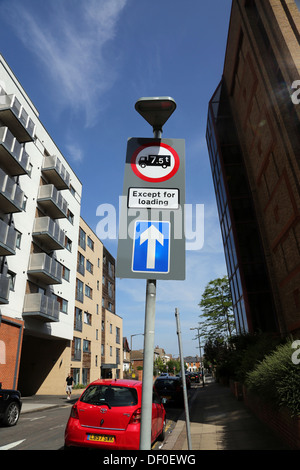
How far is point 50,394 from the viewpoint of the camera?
1056 inches

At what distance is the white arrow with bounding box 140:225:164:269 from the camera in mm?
2496

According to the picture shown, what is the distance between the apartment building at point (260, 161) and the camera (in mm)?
15398

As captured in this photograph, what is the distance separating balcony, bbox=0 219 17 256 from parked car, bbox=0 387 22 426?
33.4 ft

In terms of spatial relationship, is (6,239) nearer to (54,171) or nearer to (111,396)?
(54,171)

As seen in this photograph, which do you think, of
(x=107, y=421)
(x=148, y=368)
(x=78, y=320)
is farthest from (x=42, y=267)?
(x=148, y=368)

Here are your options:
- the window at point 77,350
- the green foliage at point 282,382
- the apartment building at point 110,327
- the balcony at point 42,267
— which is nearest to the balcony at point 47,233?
the balcony at point 42,267

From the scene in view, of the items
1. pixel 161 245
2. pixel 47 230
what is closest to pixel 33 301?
pixel 47 230

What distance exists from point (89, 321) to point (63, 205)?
1556cm

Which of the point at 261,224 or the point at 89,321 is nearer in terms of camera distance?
the point at 261,224

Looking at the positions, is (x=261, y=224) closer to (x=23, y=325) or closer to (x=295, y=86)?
(x=295, y=86)

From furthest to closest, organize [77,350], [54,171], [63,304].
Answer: [77,350] → [63,304] → [54,171]

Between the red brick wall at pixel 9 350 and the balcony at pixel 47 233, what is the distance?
6942 millimetres

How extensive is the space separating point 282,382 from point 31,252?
2139 cm

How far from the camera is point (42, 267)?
75.7ft
